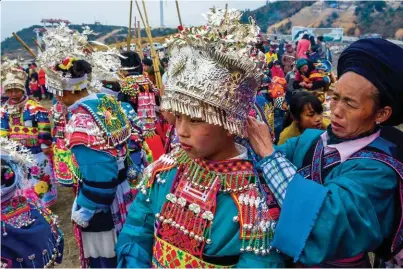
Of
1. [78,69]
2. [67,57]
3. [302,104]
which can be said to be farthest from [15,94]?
[302,104]

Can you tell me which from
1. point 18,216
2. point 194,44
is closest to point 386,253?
point 194,44

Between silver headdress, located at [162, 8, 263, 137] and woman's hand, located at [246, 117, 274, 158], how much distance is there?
3.6 inches

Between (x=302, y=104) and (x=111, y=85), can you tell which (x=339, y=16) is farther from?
(x=302, y=104)

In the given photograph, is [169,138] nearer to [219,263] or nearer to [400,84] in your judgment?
[219,263]

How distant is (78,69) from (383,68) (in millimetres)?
2457

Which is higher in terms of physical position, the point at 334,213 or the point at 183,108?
the point at 183,108

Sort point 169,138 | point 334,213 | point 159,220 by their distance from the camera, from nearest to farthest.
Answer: point 334,213
point 159,220
point 169,138

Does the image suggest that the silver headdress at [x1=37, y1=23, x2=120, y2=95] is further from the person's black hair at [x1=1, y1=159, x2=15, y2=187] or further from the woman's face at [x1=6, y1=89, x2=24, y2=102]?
the woman's face at [x1=6, y1=89, x2=24, y2=102]

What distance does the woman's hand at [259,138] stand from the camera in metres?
1.50

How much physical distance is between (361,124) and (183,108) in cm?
73

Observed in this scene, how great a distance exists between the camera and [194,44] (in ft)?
4.59

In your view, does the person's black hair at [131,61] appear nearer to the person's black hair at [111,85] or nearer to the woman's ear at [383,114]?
the person's black hair at [111,85]

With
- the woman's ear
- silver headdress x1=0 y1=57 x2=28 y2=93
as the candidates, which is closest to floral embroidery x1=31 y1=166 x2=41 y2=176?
silver headdress x1=0 y1=57 x2=28 y2=93

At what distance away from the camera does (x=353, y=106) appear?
4.89 ft
